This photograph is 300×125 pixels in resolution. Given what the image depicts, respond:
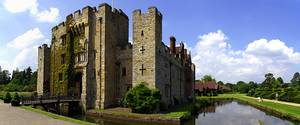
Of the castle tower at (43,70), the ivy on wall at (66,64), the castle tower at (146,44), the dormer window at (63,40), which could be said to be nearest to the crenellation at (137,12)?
the castle tower at (146,44)

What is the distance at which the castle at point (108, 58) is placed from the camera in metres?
34.2

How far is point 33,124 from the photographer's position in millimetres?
16734

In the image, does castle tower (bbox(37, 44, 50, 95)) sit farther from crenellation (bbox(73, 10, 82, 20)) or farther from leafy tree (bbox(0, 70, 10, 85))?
leafy tree (bbox(0, 70, 10, 85))

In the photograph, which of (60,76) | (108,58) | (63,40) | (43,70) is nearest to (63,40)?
(63,40)

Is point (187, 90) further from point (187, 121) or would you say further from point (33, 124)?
point (33, 124)

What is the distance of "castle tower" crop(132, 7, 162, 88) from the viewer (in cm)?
3344

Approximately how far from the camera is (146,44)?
34.2m

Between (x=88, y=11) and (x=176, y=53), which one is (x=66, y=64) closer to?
(x=88, y=11)

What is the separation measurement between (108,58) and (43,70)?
1474 cm

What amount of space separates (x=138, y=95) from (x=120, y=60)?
354 inches

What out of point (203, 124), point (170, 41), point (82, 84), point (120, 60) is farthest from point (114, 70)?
point (203, 124)

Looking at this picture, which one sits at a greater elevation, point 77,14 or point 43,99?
point 77,14

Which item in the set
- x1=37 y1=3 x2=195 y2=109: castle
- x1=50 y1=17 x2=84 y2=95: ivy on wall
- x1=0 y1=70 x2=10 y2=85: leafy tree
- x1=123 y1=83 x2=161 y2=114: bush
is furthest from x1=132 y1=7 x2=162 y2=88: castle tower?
x1=0 y1=70 x2=10 y2=85: leafy tree

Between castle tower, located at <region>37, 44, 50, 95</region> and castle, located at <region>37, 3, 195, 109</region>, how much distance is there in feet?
8.29
